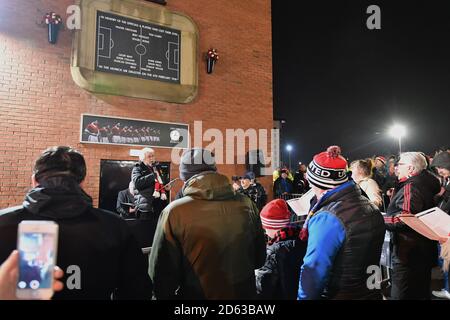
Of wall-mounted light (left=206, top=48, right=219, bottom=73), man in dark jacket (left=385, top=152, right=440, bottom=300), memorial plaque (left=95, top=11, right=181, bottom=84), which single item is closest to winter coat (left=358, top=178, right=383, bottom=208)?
man in dark jacket (left=385, top=152, right=440, bottom=300)

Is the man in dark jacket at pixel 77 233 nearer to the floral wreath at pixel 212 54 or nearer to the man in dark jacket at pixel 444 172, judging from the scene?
the man in dark jacket at pixel 444 172

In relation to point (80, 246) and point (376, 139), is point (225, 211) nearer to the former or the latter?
point (80, 246)

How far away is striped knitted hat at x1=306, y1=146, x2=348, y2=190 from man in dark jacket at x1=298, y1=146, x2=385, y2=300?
0.06 m

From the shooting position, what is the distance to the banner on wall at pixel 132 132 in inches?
270

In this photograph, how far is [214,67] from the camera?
8.41 metres

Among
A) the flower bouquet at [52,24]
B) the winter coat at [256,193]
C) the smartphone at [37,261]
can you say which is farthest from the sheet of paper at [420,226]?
the flower bouquet at [52,24]

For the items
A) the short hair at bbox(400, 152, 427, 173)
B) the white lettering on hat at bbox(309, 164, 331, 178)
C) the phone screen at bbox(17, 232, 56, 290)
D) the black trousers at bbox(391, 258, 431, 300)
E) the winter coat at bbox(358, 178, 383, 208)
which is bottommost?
the black trousers at bbox(391, 258, 431, 300)

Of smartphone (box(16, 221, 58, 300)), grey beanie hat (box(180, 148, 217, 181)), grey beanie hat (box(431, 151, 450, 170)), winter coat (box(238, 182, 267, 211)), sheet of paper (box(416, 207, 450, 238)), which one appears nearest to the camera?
smartphone (box(16, 221, 58, 300))

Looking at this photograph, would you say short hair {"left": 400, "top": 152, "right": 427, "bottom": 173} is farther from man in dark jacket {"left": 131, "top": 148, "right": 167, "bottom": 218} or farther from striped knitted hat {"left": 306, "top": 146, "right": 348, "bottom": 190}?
man in dark jacket {"left": 131, "top": 148, "right": 167, "bottom": 218}

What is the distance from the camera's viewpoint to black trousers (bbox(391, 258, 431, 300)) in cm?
325

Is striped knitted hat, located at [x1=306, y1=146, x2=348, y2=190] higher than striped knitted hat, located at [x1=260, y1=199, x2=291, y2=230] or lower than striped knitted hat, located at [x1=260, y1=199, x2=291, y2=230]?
higher

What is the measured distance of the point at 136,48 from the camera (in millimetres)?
7363
